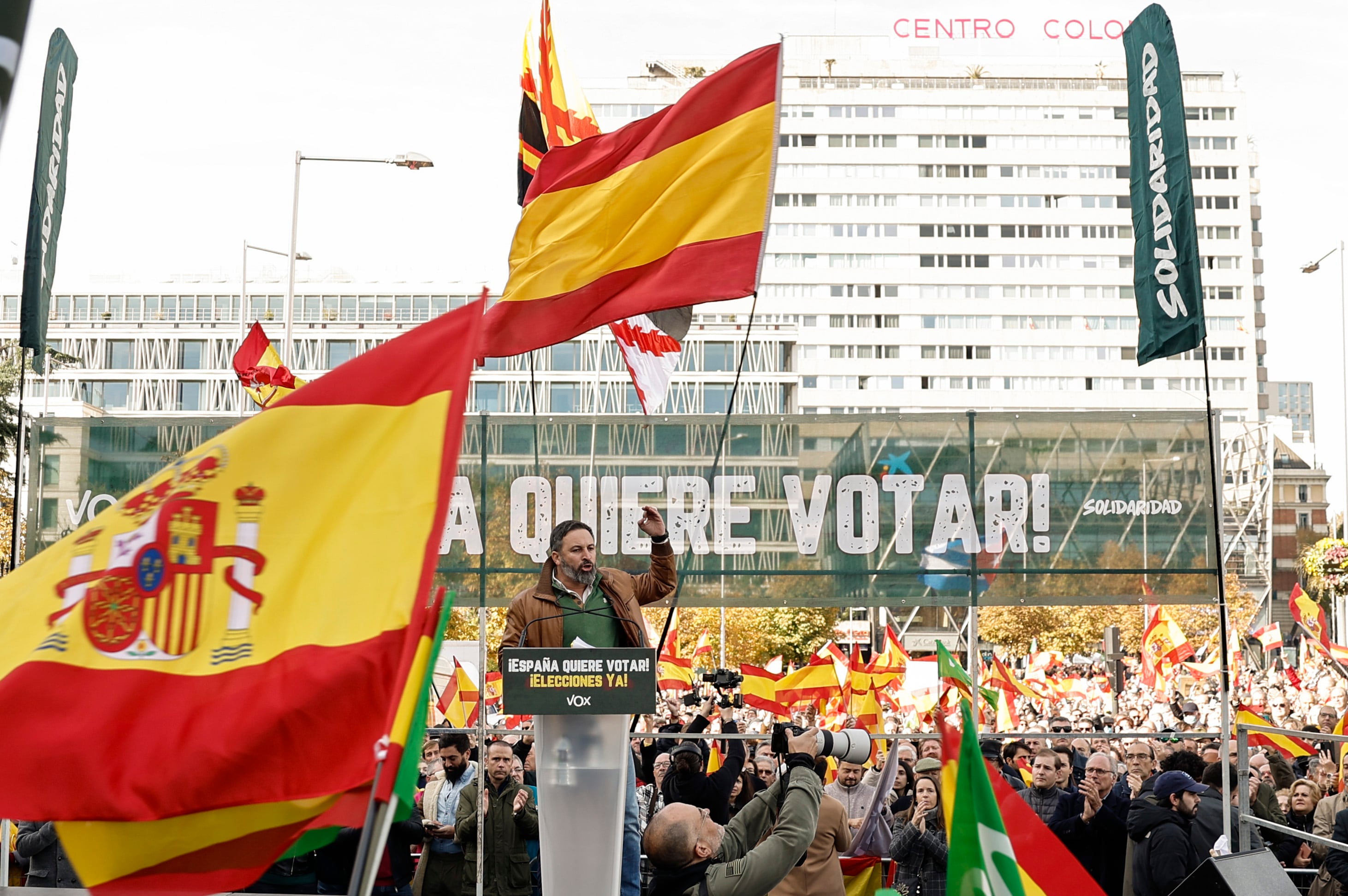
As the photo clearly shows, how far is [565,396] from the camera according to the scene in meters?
87.3

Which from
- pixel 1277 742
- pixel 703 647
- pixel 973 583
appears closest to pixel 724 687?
pixel 973 583

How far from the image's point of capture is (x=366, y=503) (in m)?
3.82

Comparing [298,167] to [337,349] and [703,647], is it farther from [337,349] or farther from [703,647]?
[337,349]

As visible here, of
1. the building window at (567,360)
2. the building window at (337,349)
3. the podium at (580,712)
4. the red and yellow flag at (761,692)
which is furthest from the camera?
the building window at (337,349)

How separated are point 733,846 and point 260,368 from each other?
34.3 feet

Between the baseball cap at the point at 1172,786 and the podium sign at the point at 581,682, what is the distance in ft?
13.6

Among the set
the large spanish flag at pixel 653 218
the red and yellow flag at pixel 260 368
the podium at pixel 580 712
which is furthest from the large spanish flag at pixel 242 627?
the red and yellow flag at pixel 260 368

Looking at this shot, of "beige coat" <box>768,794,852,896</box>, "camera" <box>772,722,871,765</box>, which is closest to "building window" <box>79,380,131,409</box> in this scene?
"beige coat" <box>768,794,852,896</box>

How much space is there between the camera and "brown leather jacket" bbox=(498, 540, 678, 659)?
18.9 ft

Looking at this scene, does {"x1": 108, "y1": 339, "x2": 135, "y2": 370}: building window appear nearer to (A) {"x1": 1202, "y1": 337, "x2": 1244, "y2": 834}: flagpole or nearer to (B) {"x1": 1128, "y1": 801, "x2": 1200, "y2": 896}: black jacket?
(A) {"x1": 1202, "y1": 337, "x2": 1244, "y2": 834}: flagpole

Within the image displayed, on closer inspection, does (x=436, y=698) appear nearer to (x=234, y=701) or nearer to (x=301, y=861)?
(x=301, y=861)

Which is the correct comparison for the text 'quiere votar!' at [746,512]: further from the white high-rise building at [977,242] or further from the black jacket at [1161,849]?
the white high-rise building at [977,242]

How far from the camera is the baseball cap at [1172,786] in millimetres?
7969

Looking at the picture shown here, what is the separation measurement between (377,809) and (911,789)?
28.3ft
